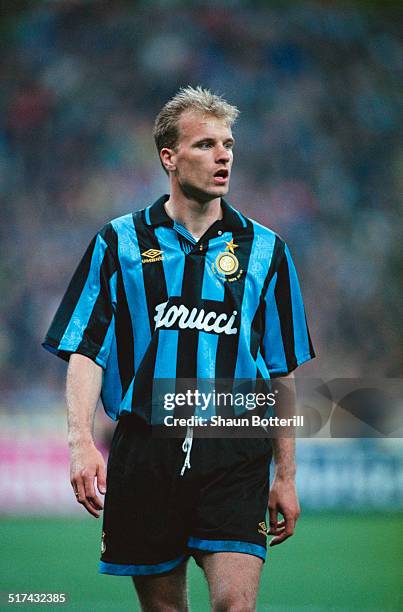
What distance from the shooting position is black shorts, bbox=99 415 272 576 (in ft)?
8.88

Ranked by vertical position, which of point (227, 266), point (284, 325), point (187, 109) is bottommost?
point (284, 325)

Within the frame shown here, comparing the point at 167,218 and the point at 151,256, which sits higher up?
the point at 167,218

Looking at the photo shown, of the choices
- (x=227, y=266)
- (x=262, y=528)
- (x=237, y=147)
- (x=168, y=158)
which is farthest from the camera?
(x=237, y=147)

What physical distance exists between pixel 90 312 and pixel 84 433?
378 mm

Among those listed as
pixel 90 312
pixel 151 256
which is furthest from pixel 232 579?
pixel 151 256

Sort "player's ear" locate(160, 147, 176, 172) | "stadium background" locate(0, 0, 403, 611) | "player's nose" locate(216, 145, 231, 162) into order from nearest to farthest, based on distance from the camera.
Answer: "player's nose" locate(216, 145, 231, 162)
"player's ear" locate(160, 147, 176, 172)
"stadium background" locate(0, 0, 403, 611)

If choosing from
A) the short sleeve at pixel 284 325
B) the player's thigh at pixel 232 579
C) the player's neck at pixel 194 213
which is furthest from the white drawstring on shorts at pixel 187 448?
the player's neck at pixel 194 213

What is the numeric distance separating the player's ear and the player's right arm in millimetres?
668

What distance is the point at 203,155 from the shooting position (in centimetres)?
294

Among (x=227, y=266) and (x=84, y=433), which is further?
(x=227, y=266)

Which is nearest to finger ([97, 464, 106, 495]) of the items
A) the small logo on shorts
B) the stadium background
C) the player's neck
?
the small logo on shorts

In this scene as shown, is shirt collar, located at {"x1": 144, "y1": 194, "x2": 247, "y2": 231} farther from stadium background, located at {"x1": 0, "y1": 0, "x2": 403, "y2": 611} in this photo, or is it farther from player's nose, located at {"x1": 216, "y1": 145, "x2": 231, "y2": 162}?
stadium background, located at {"x1": 0, "y1": 0, "x2": 403, "y2": 611}

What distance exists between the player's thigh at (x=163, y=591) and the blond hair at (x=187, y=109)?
1275mm

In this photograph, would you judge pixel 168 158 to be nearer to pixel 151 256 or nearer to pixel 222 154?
pixel 222 154
